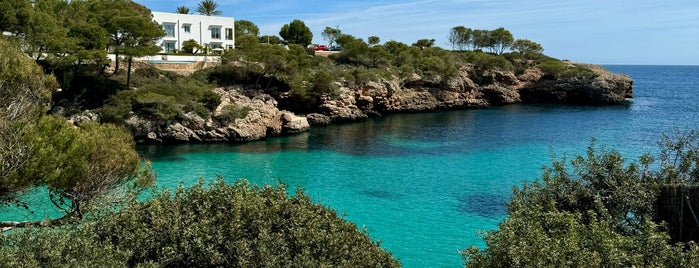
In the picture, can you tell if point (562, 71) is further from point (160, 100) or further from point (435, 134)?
point (160, 100)

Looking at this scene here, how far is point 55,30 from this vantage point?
115 feet

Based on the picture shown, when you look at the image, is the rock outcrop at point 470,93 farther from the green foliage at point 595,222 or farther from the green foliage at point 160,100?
the green foliage at point 595,222

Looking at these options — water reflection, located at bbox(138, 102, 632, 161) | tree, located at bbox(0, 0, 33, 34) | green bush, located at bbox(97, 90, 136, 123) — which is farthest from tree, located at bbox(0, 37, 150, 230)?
green bush, located at bbox(97, 90, 136, 123)

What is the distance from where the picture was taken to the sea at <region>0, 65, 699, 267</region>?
20719 mm

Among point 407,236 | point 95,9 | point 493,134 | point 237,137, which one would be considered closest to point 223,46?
point 95,9

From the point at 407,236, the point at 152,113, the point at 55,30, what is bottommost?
the point at 407,236

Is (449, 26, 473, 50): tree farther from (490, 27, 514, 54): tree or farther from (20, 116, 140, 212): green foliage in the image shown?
(20, 116, 140, 212): green foliage

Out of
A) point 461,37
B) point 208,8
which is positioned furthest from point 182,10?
point 461,37

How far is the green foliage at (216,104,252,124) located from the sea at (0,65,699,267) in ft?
10.3

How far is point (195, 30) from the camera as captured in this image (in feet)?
214

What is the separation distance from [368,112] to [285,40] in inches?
1105

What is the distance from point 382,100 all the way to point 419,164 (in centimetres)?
2580

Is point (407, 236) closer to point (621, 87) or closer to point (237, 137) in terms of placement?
point (237, 137)

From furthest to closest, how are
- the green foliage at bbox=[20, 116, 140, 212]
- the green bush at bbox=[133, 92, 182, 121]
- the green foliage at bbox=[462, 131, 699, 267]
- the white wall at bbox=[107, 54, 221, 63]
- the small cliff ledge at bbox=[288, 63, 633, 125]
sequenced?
the small cliff ledge at bbox=[288, 63, 633, 125], the white wall at bbox=[107, 54, 221, 63], the green bush at bbox=[133, 92, 182, 121], the green foliage at bbox=[20, 116, 140, 212], the green foliage at bbox=[462, 131, 699, 267]
